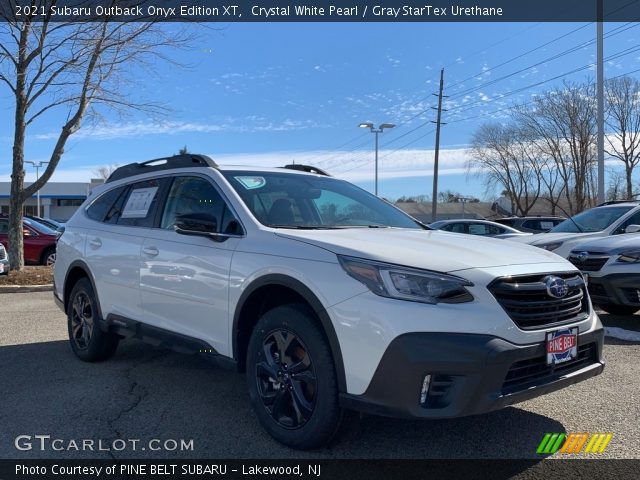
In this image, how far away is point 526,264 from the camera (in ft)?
10.7

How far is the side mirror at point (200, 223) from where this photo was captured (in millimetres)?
3863

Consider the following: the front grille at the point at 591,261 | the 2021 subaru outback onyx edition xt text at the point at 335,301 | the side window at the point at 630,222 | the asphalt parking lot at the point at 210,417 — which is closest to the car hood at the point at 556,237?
the side window at the point at 630,222

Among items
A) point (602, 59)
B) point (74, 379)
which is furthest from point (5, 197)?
point (74, 379)

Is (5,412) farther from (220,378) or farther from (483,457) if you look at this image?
(483,457)

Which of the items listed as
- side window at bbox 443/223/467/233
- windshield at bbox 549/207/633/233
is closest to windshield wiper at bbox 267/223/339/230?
windshield at bbox 549/207/633/233

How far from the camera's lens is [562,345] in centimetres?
318

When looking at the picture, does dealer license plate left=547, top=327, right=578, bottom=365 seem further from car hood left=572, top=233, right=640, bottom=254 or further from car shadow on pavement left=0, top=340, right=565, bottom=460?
car hood left=572, top=233, right=640, bottom=254

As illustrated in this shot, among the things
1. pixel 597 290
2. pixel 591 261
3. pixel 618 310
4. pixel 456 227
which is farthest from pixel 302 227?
pixel 456 227

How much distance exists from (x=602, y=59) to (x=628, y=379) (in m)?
16.6

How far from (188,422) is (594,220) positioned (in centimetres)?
789

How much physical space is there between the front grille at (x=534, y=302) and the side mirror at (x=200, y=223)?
1909mm

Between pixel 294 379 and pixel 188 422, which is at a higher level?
pixel 294 379

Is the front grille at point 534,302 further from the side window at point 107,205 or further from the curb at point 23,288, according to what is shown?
the curb at point 23,288

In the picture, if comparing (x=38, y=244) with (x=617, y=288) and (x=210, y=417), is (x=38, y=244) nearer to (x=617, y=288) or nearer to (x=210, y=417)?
(x=210, y=417)
